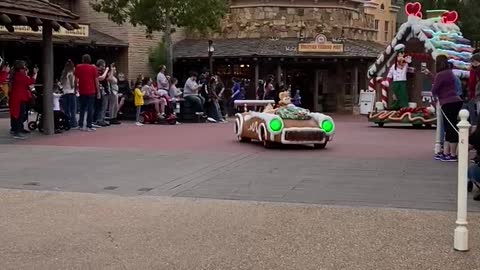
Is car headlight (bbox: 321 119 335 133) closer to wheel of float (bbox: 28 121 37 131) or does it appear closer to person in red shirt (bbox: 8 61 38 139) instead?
person in red shirt (bbox: 8 61 38 139)

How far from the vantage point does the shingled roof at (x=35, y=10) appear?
14398 millimetres

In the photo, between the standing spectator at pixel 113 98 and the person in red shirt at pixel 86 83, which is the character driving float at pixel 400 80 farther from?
the person in red shirt at pixel 86 83

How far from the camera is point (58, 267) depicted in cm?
554

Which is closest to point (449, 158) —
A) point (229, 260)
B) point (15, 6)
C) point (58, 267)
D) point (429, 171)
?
point (429, 171)

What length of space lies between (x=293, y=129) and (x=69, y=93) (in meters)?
6.77

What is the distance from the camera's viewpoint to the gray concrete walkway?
565 centimetres

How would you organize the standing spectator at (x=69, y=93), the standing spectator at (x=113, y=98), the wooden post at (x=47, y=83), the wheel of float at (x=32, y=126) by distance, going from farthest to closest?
the standing spectator at (x=113, y=98)
the wheel of float at (x=32, y=126)
the standing spectator at (x=69, y=93)
the wooden post at (x=47, y=83)

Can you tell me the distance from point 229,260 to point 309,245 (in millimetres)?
828

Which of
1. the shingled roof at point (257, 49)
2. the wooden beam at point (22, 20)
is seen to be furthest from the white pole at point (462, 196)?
the shingled roof at point (257, 49)

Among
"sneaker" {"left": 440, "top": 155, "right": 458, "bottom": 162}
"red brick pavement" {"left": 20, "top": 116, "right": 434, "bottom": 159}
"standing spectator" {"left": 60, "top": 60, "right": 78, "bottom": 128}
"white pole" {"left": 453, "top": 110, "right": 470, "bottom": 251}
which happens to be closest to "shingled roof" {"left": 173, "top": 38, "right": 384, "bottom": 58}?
"red brick pavement" {"left": 20, "top": 116, "right": 434, "bottom": 159}

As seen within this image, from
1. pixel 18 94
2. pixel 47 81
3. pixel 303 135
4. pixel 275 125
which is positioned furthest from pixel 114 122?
pixel 303 135

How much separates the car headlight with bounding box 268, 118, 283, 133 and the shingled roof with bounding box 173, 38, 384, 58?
71.8ft

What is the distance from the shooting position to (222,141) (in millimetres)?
15023

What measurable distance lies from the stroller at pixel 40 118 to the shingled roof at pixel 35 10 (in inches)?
80.2
